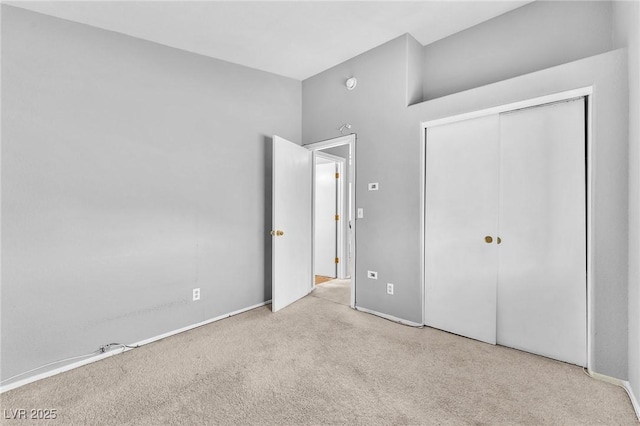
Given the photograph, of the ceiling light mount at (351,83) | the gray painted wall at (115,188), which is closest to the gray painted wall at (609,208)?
the ceiling light mount at (351,83)

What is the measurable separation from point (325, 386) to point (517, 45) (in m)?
3.10

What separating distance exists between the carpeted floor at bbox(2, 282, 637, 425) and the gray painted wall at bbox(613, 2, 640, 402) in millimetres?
310

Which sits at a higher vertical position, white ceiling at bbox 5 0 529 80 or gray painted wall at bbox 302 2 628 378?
white ceiling at bbox 5 0 529 80

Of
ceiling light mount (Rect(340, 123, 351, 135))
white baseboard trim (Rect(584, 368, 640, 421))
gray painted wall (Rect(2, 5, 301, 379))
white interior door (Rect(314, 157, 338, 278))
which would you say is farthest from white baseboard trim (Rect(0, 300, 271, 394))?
white baseboard trim (Rect(584, 368, 640, 421))

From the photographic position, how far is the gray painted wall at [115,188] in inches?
75.2

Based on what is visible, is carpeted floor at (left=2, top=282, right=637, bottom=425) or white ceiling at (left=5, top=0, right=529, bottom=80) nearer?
carpeted floor at (left=2, top=282, right=637, bottom=425)

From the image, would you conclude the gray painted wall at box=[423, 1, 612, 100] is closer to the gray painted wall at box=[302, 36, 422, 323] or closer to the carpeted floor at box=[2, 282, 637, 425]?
the gray painted wall at box=[302, 36, 422, 323]

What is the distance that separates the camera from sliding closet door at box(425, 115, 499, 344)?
7.71 ft

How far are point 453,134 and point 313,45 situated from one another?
64.3 inches

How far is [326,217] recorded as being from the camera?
480 centimetres

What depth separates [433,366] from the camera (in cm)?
201

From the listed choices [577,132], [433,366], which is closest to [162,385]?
[433,366]

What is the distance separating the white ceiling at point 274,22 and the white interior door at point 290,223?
0.95 metres

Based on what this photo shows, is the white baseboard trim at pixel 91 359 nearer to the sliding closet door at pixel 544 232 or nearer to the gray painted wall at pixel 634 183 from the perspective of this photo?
the sliding closet door at pixel 544 232
